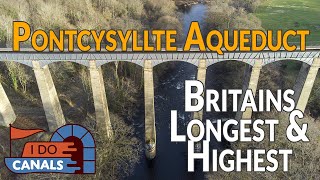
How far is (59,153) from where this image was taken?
85.4ft

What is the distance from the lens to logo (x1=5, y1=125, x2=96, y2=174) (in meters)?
26.1

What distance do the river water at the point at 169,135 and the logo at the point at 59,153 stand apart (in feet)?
37.1

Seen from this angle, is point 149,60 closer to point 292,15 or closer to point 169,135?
point 169,135

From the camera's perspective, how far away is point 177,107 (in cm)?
4881

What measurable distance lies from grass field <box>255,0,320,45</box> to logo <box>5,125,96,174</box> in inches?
1934

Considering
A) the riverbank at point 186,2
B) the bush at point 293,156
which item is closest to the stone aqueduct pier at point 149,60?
the bush at point 293,156

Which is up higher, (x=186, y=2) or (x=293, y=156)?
→ (x=186, y=2)

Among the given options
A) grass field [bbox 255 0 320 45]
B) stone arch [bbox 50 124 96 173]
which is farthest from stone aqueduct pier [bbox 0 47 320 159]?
grass field [bbox 255 0 320 45]

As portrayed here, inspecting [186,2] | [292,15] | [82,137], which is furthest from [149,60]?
[186,2]

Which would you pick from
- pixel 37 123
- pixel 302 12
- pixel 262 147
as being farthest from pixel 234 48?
pixel 302 12

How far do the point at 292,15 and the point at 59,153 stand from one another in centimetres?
7106

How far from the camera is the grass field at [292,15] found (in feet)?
235

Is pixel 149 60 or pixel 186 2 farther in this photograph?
pixel 186 2

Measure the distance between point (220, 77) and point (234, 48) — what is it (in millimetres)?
21663
